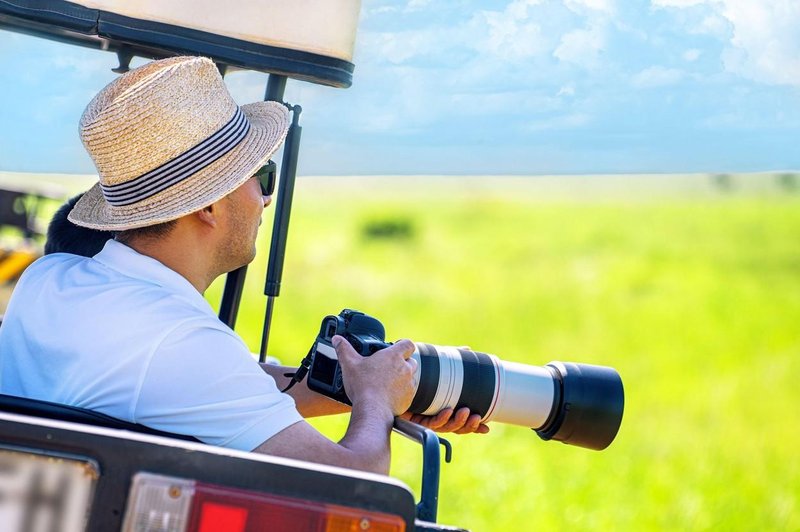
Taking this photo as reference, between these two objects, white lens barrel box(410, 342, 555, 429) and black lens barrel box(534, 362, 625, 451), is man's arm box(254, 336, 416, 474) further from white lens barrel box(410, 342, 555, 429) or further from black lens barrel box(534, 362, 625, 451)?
black lens barrel box(534, 362, 625, 451)

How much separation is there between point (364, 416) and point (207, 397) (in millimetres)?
289

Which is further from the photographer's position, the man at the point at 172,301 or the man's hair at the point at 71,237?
the man's hair at the point at 71,237

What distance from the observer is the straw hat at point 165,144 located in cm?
219

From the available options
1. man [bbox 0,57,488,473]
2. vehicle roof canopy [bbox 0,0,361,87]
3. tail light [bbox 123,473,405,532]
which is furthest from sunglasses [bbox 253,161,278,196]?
tail light [bbox 123,473,405,532]

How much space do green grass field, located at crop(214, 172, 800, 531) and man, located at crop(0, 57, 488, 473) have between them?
836mm

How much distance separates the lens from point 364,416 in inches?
82.0

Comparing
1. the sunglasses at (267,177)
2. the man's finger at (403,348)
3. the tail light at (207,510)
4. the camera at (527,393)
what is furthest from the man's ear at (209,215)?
the tail light at (207,510)

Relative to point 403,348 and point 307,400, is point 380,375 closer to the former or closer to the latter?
point 403,348

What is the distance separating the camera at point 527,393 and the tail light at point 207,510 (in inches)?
37.2

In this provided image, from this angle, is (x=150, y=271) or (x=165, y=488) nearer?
(x=165, y=488)

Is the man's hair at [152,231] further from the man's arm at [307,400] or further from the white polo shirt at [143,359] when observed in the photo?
the man's arm at [307,400]

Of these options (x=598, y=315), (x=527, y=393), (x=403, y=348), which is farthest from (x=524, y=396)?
(x=598, y=315)

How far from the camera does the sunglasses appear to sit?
2.33 metres

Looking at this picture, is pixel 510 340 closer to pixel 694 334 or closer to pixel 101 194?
pixel 694 334
